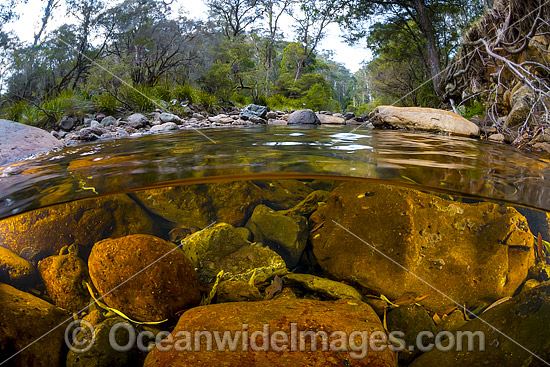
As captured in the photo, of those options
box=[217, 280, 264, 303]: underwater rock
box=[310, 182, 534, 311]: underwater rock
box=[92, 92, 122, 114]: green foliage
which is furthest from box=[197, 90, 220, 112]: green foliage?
box=[217, 280, 264, 303]: underwater rock

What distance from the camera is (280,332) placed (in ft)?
4.10

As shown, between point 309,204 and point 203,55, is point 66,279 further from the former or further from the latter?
point 203,55

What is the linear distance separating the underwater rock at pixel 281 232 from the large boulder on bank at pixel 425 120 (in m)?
5.66

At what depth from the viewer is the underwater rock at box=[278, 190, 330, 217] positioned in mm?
2080

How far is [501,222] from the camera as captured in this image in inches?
71.6

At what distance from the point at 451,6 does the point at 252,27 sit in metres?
8.56

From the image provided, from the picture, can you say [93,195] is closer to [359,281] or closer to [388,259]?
[359,281]

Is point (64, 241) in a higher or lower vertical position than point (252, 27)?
lower

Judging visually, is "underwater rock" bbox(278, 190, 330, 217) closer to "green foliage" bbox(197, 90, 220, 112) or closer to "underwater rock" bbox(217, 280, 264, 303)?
"underwater rock" bbox(217, 280, 264, 303)

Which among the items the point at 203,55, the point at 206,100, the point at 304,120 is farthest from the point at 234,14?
the point at 304,120

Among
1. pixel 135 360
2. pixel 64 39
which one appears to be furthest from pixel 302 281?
pixel 64 39

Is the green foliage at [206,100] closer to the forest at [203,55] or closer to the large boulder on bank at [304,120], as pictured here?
the forest at [203,55]

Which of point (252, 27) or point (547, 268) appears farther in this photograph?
point (252, 27)

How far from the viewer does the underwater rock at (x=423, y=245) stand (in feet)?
5.52
